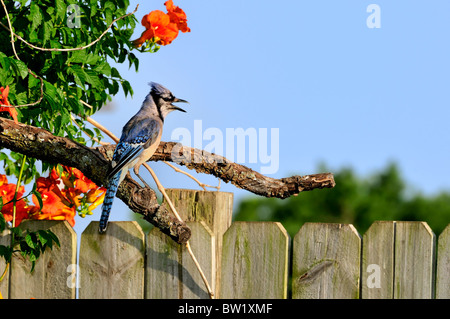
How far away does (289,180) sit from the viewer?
5.32 meters

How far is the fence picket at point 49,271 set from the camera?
16.7 ft

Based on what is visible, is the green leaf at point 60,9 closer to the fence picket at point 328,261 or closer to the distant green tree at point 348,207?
the fence picket at point 328,261

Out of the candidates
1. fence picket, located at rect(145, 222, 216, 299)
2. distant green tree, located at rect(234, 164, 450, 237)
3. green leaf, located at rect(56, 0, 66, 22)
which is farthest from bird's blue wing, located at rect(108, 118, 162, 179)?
distant green tree, located at rect(234, 164, 450, 237)

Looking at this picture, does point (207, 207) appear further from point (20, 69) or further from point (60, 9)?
point (60, 9)

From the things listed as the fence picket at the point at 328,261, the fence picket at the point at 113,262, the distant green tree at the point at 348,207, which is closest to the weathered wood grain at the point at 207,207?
the fence picket at the point at 113,262

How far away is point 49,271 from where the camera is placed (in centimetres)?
514

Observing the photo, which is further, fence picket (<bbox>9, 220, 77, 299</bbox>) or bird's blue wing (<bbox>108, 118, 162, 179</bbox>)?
fence picket (<bbox>9, 220, 77, 299</bbox>)

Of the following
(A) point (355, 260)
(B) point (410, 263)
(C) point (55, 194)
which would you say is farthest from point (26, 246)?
(B) point (410, 263)

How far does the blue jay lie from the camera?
4887 mm

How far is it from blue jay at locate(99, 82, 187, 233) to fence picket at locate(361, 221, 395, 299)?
198cm

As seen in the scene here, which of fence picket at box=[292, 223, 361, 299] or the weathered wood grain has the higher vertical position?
the weathered wood grain

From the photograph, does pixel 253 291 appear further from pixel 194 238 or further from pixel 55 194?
pixel 55 194

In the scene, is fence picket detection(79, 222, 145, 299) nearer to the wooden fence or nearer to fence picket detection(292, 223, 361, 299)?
the wooden fence

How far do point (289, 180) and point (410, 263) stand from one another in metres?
1.26
